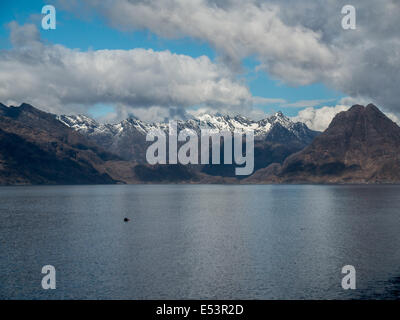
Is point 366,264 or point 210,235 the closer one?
point 366,264

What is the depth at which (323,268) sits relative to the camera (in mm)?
72750

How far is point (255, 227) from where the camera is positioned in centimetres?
13125

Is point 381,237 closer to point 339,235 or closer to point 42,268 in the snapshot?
point 339,235

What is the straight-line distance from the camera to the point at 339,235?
111 meters

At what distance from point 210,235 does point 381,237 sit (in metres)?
45.6
